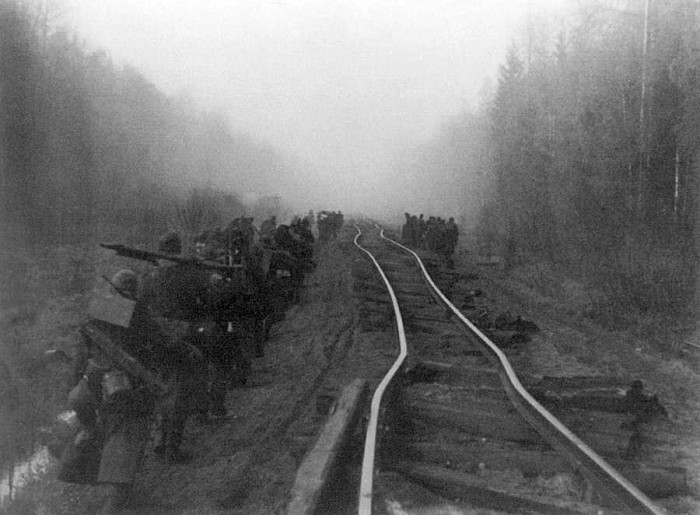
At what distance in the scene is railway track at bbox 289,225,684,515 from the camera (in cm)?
425

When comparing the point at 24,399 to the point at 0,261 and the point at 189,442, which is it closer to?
the point at 189,442

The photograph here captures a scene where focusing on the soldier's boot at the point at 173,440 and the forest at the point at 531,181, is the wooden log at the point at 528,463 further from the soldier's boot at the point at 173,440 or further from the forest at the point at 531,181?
the forest at the point at 531,181

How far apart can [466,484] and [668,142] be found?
15931mm

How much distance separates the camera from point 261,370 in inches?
366

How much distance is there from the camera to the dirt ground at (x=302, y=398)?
5.11 m

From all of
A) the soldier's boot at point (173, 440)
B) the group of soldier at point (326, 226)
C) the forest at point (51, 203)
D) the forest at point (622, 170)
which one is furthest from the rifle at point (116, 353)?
the group of soldier at point (326, 226)

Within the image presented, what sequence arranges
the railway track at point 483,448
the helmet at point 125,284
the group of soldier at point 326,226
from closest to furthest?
the railway track at point 483,448, the helmet at point 125,284, the group of soldier at point 326,226

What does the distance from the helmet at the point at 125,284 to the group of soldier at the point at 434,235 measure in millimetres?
16959

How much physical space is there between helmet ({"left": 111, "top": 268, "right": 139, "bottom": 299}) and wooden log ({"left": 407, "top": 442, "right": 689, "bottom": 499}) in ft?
8.38

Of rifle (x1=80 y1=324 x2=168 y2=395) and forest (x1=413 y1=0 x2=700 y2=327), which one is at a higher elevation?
forest (x1=413 y1=0 x2=700 y2=327)

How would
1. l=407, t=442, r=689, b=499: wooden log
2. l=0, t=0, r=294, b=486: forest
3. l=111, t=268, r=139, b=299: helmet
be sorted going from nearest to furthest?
1. l=407, t=442, r=689, b=499: wooden log
2. l=111, t=268, r=139, b=299: helmet
3. l=0, t=0, r=294, b=486: forest

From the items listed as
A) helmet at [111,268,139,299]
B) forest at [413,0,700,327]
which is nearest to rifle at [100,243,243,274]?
helmet at [111,268,139,299]

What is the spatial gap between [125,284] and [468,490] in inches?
Result: 123

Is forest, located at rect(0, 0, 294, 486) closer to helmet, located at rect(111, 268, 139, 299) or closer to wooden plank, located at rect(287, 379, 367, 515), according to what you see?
helmet, located at rect(111, 268, 139, 299)
